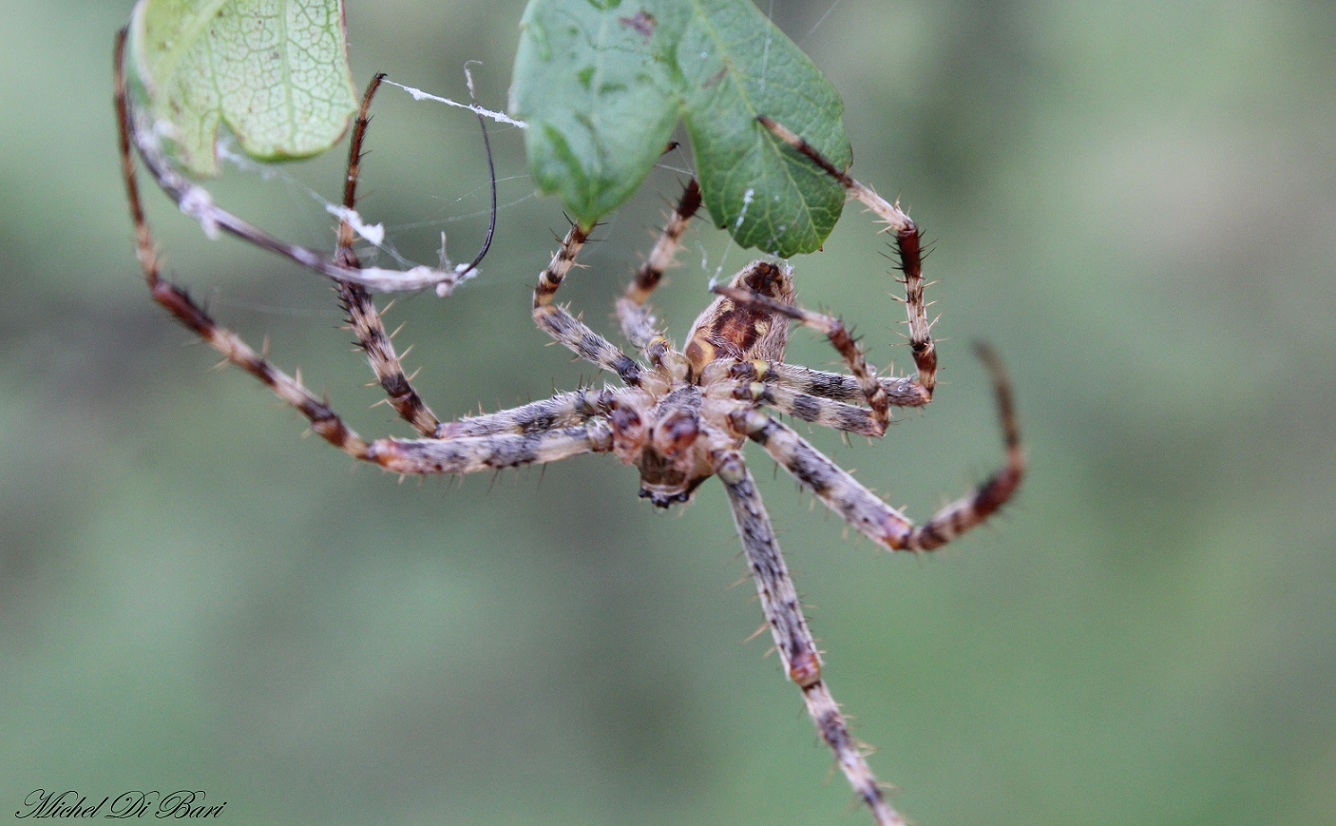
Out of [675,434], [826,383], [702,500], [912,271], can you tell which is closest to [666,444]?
A: [675,434]

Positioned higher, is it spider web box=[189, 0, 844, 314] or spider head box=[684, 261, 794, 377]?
spider web box=[189, 0, 844, 314]

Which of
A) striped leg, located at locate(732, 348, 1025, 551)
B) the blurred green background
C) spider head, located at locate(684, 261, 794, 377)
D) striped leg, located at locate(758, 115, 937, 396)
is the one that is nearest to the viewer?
striped leg, located at locate(732, 348, 1025, 551)

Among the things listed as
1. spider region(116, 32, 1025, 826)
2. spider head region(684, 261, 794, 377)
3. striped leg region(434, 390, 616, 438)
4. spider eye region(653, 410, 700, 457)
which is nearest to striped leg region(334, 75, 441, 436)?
spider region(116, 32, 1025, 826)

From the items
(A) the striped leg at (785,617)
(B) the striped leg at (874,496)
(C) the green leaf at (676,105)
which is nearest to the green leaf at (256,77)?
(C) the green leaf at (676,105)

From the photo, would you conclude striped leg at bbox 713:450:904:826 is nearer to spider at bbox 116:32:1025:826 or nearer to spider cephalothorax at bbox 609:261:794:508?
spider at bbox 116:32:1025:826

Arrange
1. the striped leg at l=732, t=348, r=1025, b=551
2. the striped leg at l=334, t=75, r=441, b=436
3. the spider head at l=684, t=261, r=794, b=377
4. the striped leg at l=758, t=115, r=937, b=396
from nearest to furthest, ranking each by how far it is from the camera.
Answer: the striped leg at l=732, t=348, r=1025, b=551, the striped leg at l=758, t=115, r=937, b=396, the striped leg at l=334, t=75, r=441, b=436, the spider head at l=684, t=261, r=794, b=377

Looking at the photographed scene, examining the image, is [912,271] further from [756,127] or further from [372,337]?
[372,337]

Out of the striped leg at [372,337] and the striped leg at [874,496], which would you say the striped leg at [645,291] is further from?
the striped leg at [372,337]

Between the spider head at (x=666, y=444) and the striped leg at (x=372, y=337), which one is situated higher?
the striped leg at (x=372, y=337)
